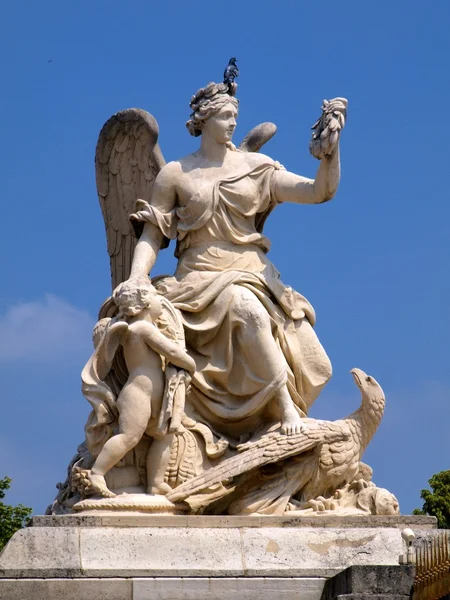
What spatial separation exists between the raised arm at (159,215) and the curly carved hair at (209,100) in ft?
1.57

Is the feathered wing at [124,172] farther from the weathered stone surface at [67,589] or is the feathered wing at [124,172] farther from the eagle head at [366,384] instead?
the weathered stone surface at [67,589]

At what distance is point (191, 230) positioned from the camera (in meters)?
15.7

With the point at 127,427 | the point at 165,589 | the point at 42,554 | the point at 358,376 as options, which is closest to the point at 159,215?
the point at 127,427

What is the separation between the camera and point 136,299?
14.8 metres

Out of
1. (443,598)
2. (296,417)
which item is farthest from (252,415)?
(443,598)

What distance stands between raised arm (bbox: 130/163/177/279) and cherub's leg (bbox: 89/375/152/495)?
4.59 ft

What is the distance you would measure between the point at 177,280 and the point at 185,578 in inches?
118

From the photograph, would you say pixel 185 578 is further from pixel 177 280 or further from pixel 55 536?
pixel 177 280

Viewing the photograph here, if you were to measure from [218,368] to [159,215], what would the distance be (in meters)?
1.53

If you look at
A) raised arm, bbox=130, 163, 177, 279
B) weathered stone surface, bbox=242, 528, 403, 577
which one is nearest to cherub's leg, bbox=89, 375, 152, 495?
weathered stone surface, bbox=242, 528, 403, 577

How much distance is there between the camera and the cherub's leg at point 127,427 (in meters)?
14.5

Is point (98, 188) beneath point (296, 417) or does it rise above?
above

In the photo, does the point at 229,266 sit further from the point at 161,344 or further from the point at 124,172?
the point at 124,172

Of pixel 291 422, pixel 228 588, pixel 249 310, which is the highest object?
pixel 249 310
